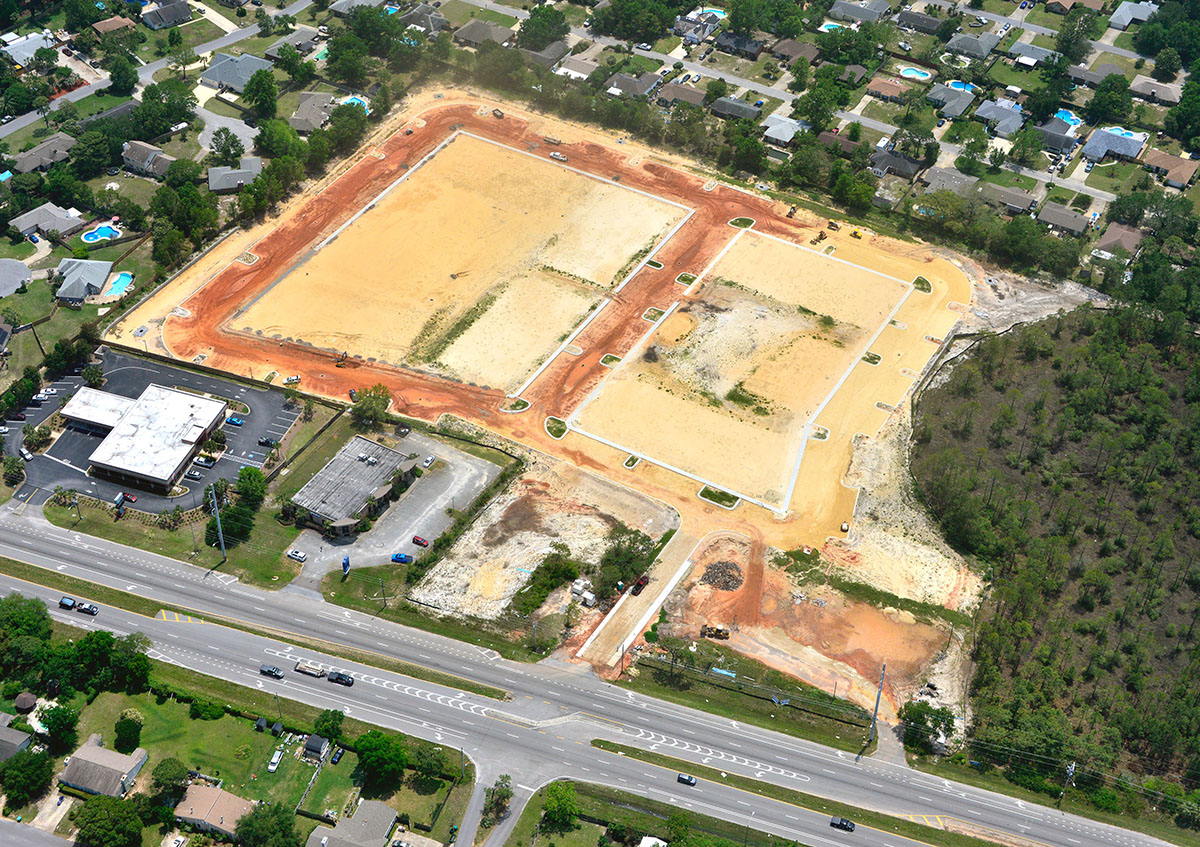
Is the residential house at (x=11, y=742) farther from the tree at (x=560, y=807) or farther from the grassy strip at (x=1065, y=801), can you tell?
the grassy strip at (x=1065, y=801)

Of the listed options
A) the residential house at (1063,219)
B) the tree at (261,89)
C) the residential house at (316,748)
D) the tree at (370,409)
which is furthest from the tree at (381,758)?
the residential house at (1063,219)

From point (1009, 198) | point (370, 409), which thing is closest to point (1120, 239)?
point (1009, 198)

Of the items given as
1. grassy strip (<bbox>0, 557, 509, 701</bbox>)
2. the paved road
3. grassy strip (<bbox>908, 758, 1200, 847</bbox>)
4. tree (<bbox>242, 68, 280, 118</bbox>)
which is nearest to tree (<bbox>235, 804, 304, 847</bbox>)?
the paved road

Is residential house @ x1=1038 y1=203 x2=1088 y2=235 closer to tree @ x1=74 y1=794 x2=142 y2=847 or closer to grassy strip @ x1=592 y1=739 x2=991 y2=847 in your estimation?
grassy strip @ x1=592 y1=739 x2=991 y2=847

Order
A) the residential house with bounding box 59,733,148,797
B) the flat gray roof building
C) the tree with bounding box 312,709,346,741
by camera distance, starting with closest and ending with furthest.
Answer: the residential house with bounding box 59,733,148,797
the tree with bounding box 312,709,346,741
the flat gray roof building

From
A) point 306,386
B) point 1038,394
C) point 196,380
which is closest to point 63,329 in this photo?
point 196,380

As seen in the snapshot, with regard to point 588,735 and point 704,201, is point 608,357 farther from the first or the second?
point 588,735
